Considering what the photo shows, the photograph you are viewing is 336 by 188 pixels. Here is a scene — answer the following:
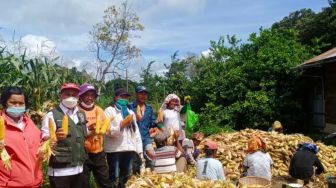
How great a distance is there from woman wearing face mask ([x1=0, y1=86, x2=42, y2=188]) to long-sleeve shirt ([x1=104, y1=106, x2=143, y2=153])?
1772 millimetres

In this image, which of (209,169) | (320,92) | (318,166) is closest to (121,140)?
(209,169)

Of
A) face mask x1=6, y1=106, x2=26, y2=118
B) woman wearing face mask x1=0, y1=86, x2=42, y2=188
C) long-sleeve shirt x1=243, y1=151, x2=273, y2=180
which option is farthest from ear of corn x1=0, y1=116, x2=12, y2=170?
long-sleeve shirt x1=243, y1=151, x2=273, y2=180

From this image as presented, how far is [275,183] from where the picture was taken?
8.73 meters

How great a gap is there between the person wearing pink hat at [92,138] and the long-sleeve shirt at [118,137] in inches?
10.3

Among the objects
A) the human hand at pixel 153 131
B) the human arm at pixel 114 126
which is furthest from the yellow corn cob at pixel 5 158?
the human hand at pixel 153 131

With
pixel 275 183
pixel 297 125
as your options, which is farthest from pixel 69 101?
pixel 297 125

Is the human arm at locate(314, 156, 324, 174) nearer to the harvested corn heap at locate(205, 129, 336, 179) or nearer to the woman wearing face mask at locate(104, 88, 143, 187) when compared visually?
the harvested corn heap at locate(205, 129, 336, 179)

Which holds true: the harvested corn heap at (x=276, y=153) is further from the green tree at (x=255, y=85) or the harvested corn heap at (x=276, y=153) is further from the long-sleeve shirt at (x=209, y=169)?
the green tree at (x=255, y=85)

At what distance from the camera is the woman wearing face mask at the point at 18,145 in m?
3.98

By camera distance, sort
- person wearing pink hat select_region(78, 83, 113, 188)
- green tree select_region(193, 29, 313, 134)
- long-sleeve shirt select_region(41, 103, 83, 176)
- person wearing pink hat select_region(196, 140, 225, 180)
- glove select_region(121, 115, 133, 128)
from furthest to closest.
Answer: green tree select_region(193, 29, 313, 134) → person wearing pink hat select_region(196, 140, 225, 180) → glove select_region(121, 115, 133, 128) → person wearing pink hat select_region(78, 83, 113, 188) → long-sleeve shirt select_region(41, 103, 83, 176)

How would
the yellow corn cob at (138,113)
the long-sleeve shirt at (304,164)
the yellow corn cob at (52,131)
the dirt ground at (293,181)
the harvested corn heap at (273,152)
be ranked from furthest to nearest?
1. the harvested corn heap at (273,152)
2. the dirt ground at (293,181)
3. the long-sleeve shirt at (304,164)
4. the yellow corn cob at (138,113)
5. the yellow corn cob at (52,131)

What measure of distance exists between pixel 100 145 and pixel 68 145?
0.87 m

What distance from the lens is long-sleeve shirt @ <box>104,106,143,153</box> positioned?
5973mm

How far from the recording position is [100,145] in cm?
563
